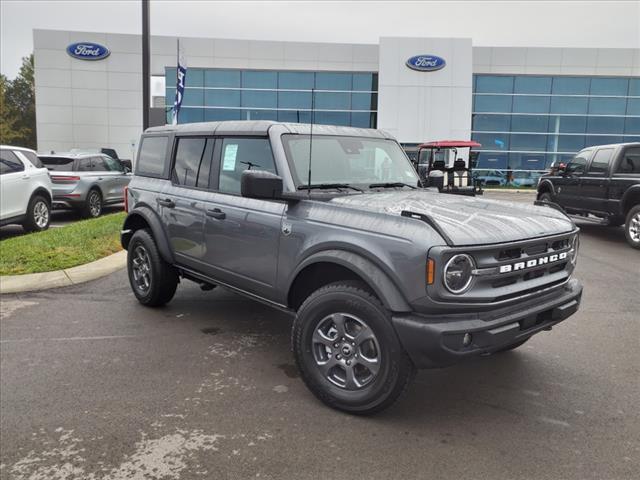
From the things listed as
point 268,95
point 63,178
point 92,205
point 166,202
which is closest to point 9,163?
point 63,178

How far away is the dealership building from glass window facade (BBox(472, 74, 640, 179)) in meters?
0.06

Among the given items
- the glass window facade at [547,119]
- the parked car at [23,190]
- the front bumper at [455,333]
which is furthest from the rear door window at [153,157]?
the glass window facade at [547,119]

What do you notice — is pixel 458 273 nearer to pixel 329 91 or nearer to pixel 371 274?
pixel 371 274

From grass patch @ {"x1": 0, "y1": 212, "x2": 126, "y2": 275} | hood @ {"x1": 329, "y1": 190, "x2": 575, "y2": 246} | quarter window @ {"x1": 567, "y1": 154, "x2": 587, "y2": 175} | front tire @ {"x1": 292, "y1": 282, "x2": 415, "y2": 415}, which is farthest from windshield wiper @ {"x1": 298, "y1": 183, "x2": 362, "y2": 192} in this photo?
quarter window @ {"x1": 567, "y1": 154, "x2": 587, "y2": 175}

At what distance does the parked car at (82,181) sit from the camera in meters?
12.7

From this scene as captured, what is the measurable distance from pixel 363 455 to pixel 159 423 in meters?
1.29

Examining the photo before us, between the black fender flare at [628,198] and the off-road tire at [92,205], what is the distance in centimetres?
1172

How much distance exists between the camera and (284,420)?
10.9 ft

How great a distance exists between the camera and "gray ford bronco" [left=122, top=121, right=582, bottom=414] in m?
3.00

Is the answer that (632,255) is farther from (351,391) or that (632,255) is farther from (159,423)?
(159,423)

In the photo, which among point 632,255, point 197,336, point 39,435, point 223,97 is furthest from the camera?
point 223,97

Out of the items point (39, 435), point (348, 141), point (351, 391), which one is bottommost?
point (39, 435)

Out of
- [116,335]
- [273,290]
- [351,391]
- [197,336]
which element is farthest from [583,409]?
[116,335]

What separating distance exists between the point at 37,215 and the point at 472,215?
9.75 meters
